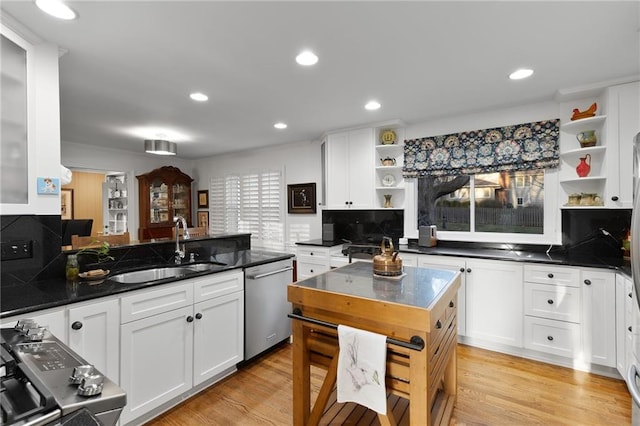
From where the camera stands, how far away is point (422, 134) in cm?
383

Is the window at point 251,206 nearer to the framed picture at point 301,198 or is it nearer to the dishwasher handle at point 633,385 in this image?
the framed picture at point 301,198

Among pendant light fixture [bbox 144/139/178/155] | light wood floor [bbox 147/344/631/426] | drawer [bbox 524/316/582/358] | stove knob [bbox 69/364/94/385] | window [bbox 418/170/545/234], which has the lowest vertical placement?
light wood floor [bbox 147/344/631/426]

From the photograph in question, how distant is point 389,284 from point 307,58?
5.47 feet

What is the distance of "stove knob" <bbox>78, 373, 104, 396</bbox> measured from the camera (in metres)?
0.71

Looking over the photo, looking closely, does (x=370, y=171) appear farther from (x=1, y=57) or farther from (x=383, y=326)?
(x=1, y=57)

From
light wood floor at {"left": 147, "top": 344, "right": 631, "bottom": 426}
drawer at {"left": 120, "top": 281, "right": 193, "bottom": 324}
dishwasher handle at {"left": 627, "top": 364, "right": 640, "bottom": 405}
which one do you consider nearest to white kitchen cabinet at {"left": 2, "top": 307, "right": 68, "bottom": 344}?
drawer at {"left": 120, "top": 281, "right": 193, "bottom": 324}

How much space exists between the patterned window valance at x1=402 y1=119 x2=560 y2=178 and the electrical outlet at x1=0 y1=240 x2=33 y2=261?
360 cm

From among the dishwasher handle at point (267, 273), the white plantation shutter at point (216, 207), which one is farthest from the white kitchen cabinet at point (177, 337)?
the white plantation shutter at point (216, 207)

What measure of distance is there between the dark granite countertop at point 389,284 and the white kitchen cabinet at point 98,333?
1.07m

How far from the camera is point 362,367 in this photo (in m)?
1.49

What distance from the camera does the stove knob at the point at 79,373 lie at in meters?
0.75

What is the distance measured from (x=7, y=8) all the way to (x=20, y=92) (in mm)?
447

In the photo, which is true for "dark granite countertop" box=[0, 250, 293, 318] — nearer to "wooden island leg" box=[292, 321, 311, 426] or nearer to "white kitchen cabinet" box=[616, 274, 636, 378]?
"wooden island leg" box=[292, 321, 311, 426]

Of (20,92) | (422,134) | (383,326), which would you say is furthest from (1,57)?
(422,134)
